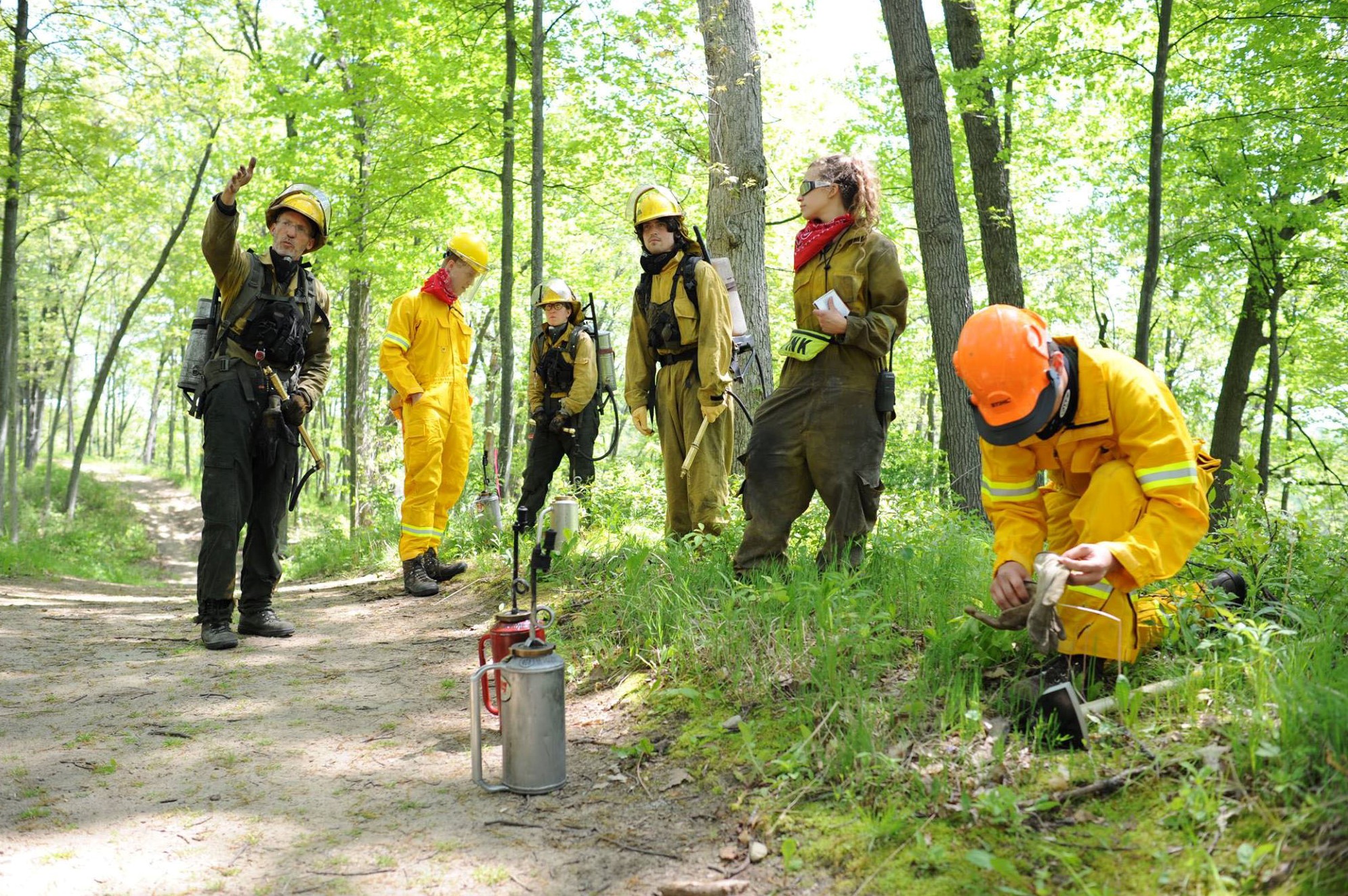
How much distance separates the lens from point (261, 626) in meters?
5.34

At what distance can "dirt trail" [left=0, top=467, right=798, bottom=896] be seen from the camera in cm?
239

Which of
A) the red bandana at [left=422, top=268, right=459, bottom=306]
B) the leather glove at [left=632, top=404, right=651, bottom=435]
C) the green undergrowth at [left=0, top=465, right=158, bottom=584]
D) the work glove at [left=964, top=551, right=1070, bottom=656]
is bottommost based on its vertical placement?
the green undergrowth at [left=0, top=465, right=158, bottom=584]

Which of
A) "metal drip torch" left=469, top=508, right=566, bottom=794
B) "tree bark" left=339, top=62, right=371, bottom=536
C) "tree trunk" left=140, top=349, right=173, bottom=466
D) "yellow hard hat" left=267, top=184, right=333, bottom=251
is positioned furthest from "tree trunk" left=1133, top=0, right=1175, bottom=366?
"tree trunk" left=140, top=349, right=173, bottom=466

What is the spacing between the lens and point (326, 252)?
37.1ft

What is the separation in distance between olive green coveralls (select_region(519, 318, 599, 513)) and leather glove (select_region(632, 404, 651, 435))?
224cm

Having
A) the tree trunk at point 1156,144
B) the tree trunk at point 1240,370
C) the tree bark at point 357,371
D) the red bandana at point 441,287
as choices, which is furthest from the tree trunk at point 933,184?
the tree bark at point 357,371

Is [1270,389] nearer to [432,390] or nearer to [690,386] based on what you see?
[690,386]

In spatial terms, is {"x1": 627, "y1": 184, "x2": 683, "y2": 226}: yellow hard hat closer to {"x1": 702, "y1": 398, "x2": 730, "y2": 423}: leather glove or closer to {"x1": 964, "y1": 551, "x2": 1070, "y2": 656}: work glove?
{"x1": 702, "y1": 398, "x2": 730, "y2": 423}: leather glove

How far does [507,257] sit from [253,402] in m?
4.72

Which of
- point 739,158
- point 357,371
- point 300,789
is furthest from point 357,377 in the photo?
point 300,789

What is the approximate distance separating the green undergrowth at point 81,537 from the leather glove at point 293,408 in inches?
275

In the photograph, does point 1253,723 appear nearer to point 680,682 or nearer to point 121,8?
point 680,682

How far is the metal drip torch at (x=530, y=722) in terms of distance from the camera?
2859mm

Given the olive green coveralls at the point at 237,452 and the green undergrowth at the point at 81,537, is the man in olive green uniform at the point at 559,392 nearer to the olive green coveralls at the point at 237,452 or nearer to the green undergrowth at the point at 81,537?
the olive green coveralls at the point at 237,452
